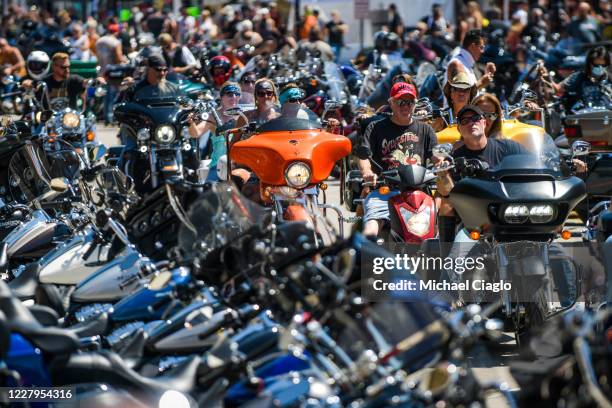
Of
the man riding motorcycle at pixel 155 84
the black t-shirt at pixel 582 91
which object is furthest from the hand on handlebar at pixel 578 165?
the black t-shirt at pixel 582 91

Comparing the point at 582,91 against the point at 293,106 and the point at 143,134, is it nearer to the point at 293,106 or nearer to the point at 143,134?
the point at 293,106

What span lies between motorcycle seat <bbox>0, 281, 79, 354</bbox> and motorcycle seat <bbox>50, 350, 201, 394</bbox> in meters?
0.07

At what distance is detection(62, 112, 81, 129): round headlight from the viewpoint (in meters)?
13.6

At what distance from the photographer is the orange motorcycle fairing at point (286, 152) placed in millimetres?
9156

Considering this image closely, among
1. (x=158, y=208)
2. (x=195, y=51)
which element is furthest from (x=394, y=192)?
(x=195, y=51)

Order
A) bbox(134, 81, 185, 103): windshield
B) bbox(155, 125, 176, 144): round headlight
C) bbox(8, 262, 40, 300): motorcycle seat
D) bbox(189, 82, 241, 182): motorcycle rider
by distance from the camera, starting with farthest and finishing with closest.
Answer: bbox(134, 81, 185, 103): windshield, bbox(155, 125, 176, 144): round headlight, bbox(189, 82, 241, 182): motorcycle rider, bbox(8, 262, 40, 300): motorcycle seat

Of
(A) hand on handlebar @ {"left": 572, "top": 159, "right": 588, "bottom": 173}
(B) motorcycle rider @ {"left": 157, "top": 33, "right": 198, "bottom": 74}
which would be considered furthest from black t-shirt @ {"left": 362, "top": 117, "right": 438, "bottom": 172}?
(B) motorcycle rider @ {"left": 157, "top": 33, "right": 198, "bottom": 74}

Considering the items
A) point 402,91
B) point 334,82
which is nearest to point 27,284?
point 402,91

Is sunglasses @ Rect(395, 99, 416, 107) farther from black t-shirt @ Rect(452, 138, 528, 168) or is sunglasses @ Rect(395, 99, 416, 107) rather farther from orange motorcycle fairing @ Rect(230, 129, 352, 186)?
black t-shirt @ Rect(452, 138, 528, 168)

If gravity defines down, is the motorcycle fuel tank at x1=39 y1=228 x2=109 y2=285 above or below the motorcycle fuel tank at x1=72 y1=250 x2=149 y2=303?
below

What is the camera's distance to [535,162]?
775 cm

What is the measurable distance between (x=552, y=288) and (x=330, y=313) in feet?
10.7

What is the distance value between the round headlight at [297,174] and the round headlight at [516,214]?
6.64 ft

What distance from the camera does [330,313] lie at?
191 inches
